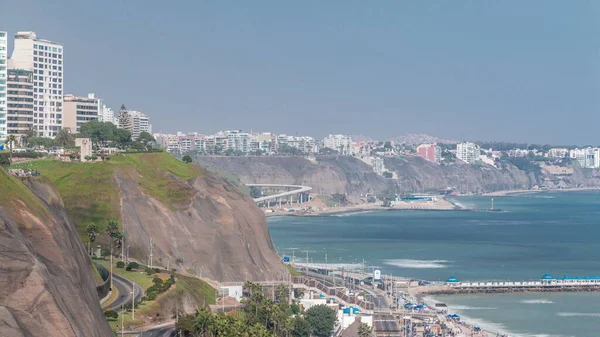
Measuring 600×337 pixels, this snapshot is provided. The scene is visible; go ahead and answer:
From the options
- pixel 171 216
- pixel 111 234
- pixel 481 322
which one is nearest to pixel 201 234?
pixel 171 216

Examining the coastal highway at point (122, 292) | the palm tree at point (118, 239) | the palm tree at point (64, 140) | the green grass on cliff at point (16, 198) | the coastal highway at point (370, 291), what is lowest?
the coastal highway at point (370, 291)

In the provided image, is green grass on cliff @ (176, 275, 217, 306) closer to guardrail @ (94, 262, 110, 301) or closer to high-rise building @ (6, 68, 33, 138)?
guardrail @ (94, 262, 110, 301)

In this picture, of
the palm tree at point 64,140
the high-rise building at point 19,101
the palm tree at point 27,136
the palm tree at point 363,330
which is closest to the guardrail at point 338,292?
the palm tree at point 363,330

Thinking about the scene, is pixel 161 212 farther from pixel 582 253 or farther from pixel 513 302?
pixel 582 253

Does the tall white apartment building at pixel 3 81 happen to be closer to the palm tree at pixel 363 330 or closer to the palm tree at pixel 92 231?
the palm tree at pixel 92 231

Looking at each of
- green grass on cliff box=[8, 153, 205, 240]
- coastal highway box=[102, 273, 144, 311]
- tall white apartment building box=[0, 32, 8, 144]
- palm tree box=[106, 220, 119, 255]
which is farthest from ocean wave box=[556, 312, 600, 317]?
tall white apartment building box=[0, 32, 8, 144]

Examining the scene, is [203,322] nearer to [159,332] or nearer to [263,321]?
[159,332]

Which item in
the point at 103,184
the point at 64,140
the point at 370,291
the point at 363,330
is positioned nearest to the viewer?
the point at 363,330
